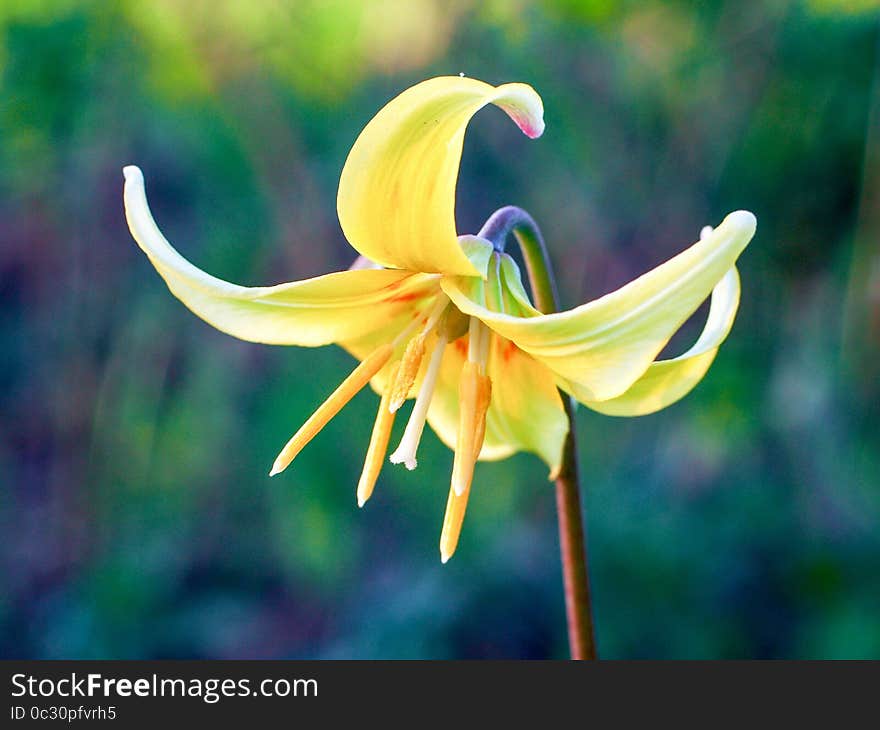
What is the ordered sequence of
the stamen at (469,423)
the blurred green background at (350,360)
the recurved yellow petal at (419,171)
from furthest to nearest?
the blurred green background at (350,360)
the stamen at (469,423)
the recurved yellow petal at (419,171)

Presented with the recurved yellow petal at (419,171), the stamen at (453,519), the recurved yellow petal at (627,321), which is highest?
the recurved yellow petal at (419,171)

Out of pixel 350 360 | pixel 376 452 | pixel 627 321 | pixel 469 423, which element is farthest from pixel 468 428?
pixel 350 360

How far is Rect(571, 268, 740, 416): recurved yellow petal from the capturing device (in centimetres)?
100

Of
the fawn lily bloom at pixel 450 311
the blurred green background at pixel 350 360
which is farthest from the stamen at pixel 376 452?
the blurred green background at pixel 350 360

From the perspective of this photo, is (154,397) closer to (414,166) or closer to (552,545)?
(552,545)

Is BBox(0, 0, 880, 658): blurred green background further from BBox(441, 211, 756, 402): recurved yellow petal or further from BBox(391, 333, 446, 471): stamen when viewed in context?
BBox(441, 211, 756, 402): recurved yellow petal

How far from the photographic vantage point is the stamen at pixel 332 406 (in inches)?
40.8

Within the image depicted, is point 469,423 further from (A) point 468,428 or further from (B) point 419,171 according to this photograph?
(B) point 419,171

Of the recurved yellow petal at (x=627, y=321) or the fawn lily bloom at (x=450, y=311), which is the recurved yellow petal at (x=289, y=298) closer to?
the fawn lily bloom at (x=450, y=311)

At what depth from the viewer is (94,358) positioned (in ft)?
10.4

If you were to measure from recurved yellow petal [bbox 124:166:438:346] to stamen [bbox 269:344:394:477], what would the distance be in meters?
0.08

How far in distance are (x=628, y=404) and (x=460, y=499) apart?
0.23m

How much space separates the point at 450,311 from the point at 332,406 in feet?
0.69

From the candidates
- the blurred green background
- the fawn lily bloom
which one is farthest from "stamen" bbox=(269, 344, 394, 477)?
the blurred green background
